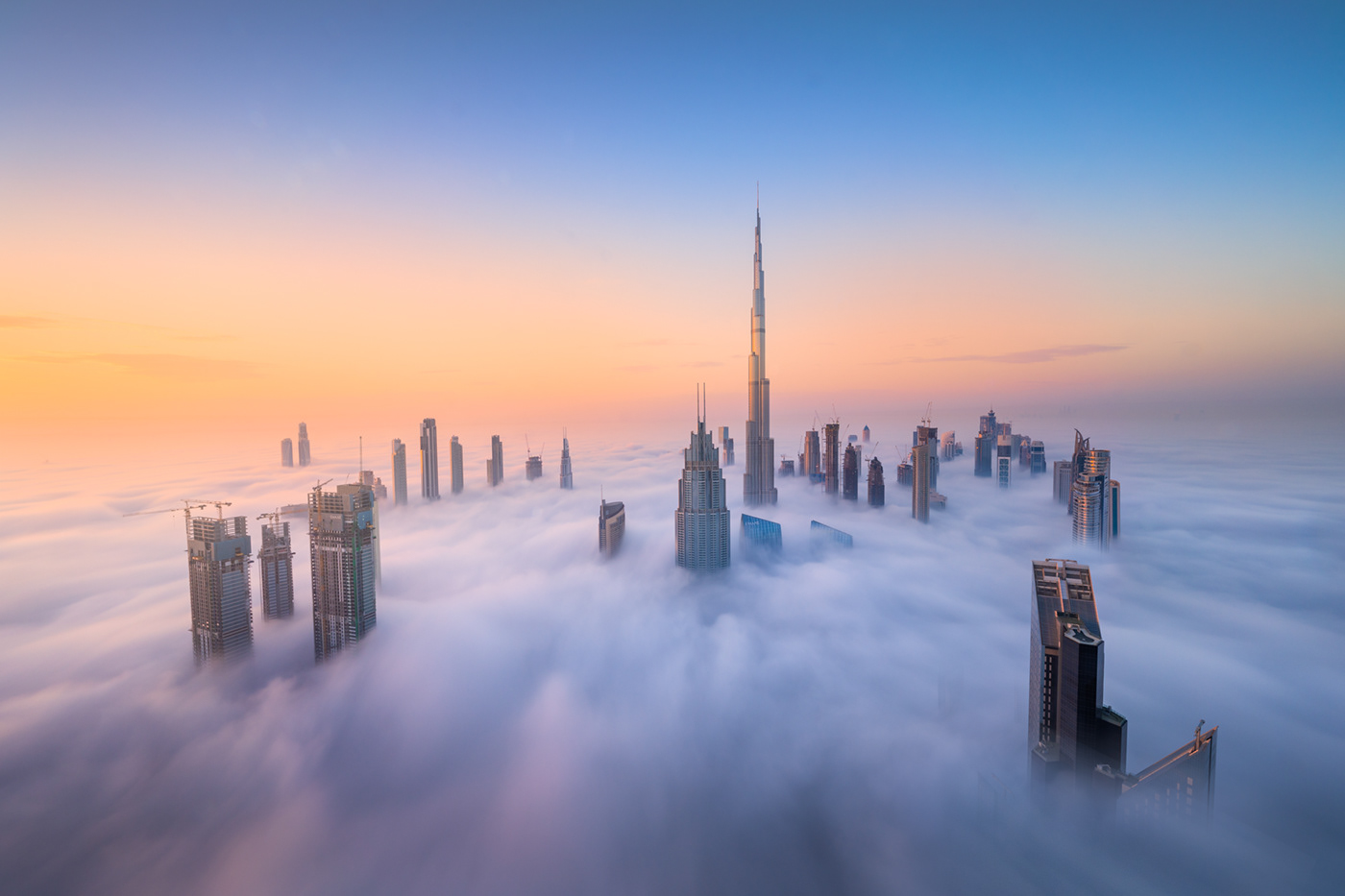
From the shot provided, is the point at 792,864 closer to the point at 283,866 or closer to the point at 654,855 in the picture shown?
the point at 654,855

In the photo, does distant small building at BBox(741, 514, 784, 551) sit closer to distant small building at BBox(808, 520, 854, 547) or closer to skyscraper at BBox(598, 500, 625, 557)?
distant small building at BBox(808, 520, 854, 547)

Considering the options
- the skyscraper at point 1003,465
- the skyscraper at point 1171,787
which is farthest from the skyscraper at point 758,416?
the skyscraper at point 1171,787

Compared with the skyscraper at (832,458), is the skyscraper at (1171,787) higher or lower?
lower

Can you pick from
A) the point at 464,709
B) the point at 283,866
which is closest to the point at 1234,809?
the point at 464,709

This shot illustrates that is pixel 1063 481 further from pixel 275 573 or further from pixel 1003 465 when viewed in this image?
pixel 275 573

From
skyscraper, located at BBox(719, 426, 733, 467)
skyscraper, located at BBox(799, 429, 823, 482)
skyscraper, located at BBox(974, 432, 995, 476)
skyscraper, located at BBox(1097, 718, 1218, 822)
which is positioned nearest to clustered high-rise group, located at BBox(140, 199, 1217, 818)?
skyscraper, located at BBox(1097, 718, 1218, 822)

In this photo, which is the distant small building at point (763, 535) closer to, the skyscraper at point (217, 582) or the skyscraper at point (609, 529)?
the skyscraper at point (609, 529)

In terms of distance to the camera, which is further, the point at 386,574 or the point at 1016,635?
the point at 386,574
